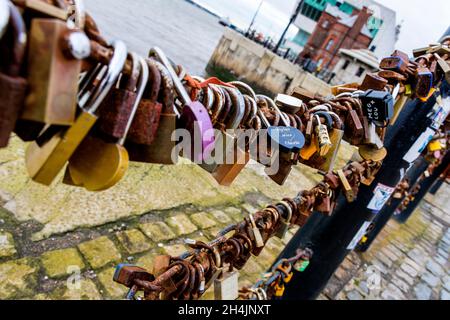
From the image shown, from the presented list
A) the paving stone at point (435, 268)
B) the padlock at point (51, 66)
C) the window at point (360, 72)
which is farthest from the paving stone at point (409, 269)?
the window at point (360, 72)

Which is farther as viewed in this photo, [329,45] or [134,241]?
[329,45]

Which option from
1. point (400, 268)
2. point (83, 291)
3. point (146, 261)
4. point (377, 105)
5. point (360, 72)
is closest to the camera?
point (377, 105)

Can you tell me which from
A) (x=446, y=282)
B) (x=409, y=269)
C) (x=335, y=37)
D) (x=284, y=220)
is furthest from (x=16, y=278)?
(x=335, y=37)

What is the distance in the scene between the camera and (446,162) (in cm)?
710

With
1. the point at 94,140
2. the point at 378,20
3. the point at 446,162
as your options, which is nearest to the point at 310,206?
the point at 94,140

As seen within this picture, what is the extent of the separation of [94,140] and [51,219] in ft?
6.67

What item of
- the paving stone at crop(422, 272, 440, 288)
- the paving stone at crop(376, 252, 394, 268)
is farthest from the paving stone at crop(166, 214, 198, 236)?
the paving stone at crop(422, 272, 440, 288)

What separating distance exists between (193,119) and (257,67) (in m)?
26.8

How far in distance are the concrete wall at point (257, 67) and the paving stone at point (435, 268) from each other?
18268 mm

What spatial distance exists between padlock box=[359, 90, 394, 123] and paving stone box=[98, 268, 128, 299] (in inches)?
71.9

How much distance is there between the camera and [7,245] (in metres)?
1.95

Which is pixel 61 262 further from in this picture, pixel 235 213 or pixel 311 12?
pixel 311 12

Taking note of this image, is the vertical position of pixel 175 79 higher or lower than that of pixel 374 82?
lower

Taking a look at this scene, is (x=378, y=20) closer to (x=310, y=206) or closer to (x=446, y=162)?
(x=446, y=162)
